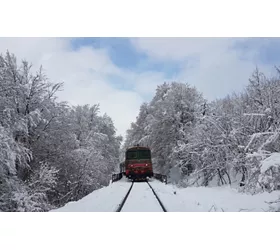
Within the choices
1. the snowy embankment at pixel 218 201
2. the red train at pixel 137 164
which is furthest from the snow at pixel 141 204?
the red train at pixel 137 164

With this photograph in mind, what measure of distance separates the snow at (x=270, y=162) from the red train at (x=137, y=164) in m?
Result: 3.24

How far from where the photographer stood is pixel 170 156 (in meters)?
6.75

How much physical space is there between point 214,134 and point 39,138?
4.82 m

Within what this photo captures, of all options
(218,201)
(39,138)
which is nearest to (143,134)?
(218,201)

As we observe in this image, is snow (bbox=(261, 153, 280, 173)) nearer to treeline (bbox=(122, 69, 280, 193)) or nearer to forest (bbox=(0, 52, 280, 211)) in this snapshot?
treeline (bbox=(122, 69, 280, 193))

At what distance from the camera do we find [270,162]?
396 cm

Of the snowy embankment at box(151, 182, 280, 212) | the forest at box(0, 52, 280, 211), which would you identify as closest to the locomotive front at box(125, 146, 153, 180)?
the forest at box(0, 52, 280, 211)

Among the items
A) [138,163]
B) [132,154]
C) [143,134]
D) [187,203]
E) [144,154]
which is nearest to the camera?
[187,203]

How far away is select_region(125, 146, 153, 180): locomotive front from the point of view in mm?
6748

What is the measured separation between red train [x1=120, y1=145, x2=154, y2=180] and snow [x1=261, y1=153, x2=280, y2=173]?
3239 millimetres

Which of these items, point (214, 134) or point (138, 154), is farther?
point (214, 134)

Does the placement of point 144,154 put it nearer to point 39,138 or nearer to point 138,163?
point 138,163
